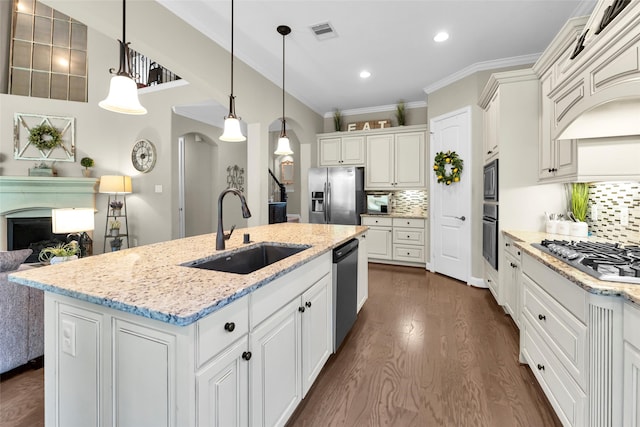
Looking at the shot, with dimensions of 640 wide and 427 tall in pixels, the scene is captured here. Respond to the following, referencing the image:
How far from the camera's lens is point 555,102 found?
210 centimetres

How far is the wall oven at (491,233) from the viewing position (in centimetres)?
287

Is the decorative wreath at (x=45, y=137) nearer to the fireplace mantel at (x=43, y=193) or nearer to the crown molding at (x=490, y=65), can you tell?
the fireplace mantel at (x=43, y=193)

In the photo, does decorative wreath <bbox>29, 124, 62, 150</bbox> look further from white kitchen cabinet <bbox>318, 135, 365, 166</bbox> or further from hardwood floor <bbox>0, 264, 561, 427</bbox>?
white kitchen cabinet <bbox>318, 135, 365, 166</bbox>

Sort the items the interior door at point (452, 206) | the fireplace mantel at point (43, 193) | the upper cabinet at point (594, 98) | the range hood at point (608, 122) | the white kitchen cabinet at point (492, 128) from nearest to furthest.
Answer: the upper cabinet at point (594, 98)
the range hood at point (608, 122)
the white kitchen cabinet at point (492, 128)
the interior door at point (452, 206)
the fireplace mantel at point (43, 193)

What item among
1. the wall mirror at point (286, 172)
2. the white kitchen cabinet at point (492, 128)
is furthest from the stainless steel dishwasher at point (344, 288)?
the wall mirror at point (286, 172)

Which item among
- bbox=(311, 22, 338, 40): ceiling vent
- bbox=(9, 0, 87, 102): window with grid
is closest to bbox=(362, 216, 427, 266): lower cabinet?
bbox=(311, 22, 338, 40): ceiling vent

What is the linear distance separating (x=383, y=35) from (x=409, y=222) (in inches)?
109

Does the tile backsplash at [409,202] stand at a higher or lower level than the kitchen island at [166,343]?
higher

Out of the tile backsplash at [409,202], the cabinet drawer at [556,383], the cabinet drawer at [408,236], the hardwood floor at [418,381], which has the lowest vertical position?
the hardwood floor at [418,381]

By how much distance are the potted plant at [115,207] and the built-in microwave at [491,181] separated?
5.49 meters

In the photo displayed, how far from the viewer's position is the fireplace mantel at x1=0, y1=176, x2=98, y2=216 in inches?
166

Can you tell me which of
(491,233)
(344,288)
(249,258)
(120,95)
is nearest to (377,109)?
(491,233)

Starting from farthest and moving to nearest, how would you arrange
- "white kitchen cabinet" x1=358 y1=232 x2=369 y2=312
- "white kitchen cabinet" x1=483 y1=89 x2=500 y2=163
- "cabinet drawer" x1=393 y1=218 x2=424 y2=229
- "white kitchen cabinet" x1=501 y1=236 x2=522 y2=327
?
"cabinet drawer" x1=393 y1=218 x2=424 y2=229 → "white kitchen cabinet" x1=483 y1=89 x2=500 y2=163 → "white kitchen cabinet" x1=358 y1=232 x2=369 y2=312 → "white kitchen cabinet" x1=501 y1=236 x2=522 y2=327

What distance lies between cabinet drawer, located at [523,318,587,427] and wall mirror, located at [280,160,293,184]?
6.86 m
